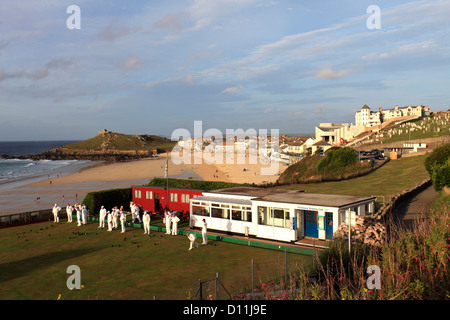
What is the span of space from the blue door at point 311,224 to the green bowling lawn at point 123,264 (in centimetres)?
257

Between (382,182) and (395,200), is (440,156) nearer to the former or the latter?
(395,200)

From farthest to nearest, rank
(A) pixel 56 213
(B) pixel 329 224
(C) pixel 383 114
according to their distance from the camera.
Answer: (C) pixel 383 114
(A) pixel 56 213
(B) pixel 329 224

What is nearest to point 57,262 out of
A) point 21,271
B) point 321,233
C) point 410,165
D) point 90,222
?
point 21,271

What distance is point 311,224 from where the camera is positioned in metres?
19.4

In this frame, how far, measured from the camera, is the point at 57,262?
688 inches

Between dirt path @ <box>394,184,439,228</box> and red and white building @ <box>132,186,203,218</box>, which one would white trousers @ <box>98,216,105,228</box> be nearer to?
red and white building @ <box>132,186,203,218</box>

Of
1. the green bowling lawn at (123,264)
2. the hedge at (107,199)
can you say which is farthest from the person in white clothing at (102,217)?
the hedge at (107,199)

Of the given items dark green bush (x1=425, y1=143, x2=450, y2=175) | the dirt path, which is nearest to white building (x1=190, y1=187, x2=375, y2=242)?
the dirt path

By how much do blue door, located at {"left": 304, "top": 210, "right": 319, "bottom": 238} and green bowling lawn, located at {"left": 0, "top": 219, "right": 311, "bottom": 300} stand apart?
2569 mm

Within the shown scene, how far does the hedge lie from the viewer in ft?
101

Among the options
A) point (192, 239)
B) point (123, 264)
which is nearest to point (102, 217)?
point (123, 264)

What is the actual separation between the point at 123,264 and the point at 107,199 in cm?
1617
